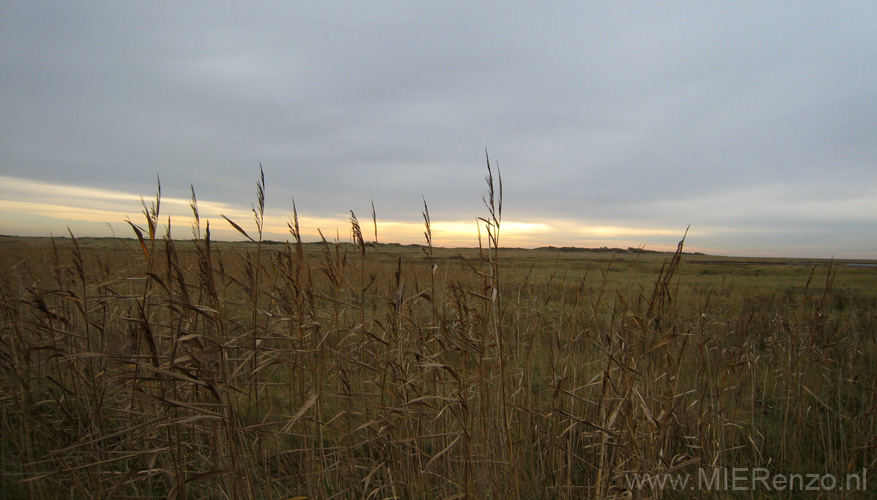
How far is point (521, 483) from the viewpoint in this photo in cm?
251

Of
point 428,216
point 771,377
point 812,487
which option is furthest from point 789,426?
point 428,216

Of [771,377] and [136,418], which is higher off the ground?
[136,418]

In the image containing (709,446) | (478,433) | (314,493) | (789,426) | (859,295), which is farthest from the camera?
(859,295)

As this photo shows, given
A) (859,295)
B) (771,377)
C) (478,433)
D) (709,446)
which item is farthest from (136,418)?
(859,295)

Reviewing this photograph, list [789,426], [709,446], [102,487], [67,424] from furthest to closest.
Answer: [789,426] < [67,424] < [709,446] < [102,487]

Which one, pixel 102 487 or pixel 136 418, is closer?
pixel 102 487

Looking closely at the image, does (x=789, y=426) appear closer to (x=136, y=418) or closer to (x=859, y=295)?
(x=136, y=418)

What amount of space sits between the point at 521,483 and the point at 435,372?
36.8 inches

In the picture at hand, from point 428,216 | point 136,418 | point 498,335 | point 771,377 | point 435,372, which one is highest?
point 428,216

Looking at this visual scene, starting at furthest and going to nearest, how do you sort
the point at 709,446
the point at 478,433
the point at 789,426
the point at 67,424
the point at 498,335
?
the point at 789,426 → the point at 67,424 → the point at 709,446 → the point at 478,433 → the point at 498,335

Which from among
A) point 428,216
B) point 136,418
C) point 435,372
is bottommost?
point 136,418

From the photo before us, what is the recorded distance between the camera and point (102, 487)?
2.41 meters

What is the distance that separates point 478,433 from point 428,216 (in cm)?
160

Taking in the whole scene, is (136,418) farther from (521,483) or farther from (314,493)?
(521,483)
